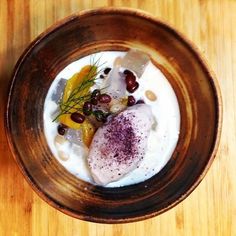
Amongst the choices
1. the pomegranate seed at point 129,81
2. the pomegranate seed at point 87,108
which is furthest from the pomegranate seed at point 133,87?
the pomegranate seed at point 87,108

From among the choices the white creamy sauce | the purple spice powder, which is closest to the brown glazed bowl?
the white creamy sauce

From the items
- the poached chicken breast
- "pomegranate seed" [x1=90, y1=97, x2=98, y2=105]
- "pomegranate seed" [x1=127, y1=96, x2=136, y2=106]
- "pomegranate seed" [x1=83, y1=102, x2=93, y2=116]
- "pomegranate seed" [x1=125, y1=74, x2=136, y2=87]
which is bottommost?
the poached chicken breast

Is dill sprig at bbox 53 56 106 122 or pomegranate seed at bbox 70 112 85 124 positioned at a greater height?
dill sprig at bbox 53 56 106 122

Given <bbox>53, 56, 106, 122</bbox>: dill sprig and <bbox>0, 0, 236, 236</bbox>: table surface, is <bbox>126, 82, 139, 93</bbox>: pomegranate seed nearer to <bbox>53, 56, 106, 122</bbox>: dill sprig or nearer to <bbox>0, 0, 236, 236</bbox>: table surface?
<bbox>53, 56, 106, 122</bbox>: dill sprig

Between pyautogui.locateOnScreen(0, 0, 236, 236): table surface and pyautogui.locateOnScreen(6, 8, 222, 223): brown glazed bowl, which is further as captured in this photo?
pyautogui.locateOnScreen(0, 0, 236, 236): table surface

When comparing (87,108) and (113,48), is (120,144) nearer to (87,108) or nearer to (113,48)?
(87,108)

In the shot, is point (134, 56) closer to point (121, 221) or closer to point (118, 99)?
A: point (118, 99)
